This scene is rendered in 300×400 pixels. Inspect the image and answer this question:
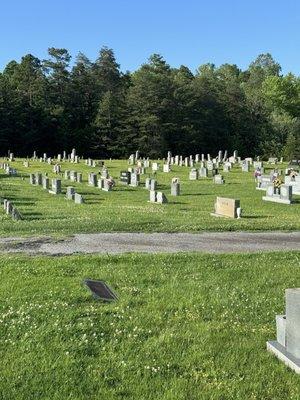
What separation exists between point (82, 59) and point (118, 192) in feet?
276

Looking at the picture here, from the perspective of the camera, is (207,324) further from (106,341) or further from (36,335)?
(36,335)

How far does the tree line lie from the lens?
3578 inches

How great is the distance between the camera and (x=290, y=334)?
621 cm

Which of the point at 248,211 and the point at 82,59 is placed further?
the point at 82,59

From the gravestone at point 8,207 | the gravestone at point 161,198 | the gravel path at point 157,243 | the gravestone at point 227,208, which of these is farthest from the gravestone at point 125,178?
the gravel path at point 157,243

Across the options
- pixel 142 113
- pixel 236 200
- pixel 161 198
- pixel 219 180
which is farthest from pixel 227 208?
pixel 142 113

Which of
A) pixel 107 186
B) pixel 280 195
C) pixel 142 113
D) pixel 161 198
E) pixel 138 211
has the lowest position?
pixel 138 211

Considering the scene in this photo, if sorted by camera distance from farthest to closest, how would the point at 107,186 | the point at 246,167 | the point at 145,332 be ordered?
the point at 246,167
the point at 107,186
the point at 145,332

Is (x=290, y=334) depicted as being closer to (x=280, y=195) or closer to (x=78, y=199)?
(x=78, y=199)

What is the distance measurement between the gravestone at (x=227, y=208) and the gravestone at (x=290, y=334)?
46.5ft

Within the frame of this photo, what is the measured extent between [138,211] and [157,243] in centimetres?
721

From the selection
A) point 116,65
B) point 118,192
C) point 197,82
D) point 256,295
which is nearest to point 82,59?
point 116,65

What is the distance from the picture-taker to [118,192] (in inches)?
1288

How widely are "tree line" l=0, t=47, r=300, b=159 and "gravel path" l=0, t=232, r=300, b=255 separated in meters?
73.2
